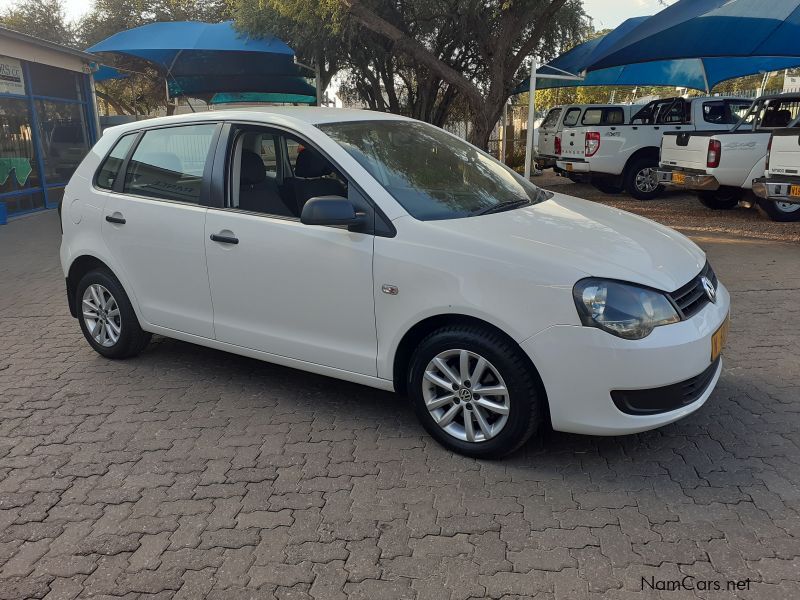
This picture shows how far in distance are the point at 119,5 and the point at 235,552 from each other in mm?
26832

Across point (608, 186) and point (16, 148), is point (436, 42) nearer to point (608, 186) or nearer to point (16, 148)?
point (608, 186)

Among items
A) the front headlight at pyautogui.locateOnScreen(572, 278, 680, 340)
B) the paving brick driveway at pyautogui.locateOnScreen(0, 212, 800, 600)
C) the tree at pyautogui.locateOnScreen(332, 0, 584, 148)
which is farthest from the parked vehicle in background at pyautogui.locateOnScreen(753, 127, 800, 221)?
the front headlight at pyautogui.locateOnScreen(572, 278, 680, 340)

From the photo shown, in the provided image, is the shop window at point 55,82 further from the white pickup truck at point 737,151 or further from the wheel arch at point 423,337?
the wheel arch at point 423,337

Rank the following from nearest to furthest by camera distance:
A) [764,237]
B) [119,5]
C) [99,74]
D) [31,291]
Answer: [31,291]
[764,237]
[99,74]
[119,5]

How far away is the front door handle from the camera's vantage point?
3.95 metres

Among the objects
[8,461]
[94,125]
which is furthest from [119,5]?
[8,461]

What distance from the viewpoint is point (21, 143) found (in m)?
13.3

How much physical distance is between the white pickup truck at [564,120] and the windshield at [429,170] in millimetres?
10732

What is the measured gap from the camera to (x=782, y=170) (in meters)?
8.40

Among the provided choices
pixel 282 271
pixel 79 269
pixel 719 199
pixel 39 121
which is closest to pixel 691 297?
pixel 282 271

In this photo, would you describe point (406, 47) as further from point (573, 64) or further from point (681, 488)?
point (681, 488)

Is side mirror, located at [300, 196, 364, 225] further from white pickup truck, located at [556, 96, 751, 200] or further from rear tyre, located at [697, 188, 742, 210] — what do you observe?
white pickup truck, located at [556, 96, 751, 200]

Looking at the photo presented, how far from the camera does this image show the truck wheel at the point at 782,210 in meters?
10.2

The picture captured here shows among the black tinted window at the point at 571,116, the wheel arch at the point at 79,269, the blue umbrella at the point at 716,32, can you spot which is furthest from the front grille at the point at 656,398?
the black tinted window at the point at 571,116
